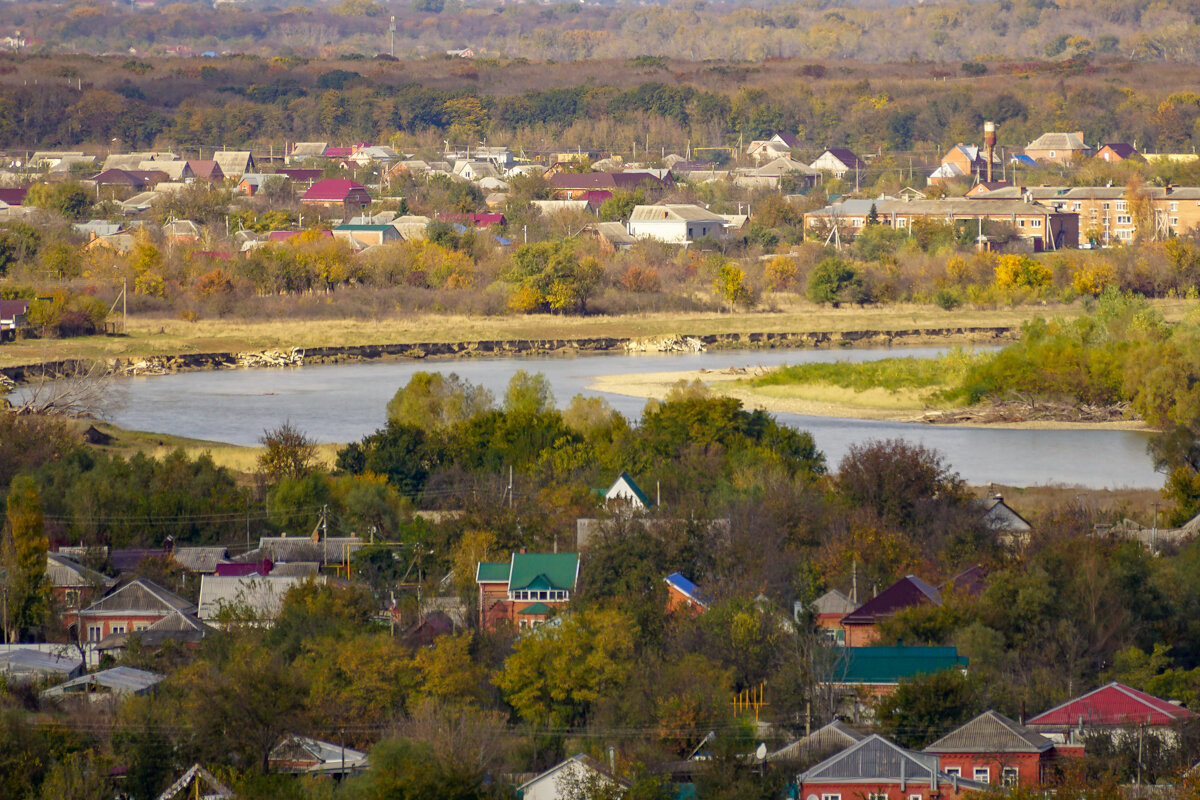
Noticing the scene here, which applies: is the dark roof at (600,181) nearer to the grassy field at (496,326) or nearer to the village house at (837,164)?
the village house at (837,164)

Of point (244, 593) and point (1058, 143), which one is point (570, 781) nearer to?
point (244, 593)

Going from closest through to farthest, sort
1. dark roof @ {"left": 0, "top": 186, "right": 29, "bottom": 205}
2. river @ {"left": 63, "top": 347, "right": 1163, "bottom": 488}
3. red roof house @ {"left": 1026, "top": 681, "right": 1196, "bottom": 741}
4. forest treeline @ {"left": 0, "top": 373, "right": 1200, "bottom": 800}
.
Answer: forest treeline @ {"left": 0, "top": 373, "right": 1200, "bottom": 800}, red roof house @ {"left": 1026, "top": 681, "right": 1196, "bottom": 741}, river @ {"left": 63, "top": 347, "right": 1163, "bottom": 488}, dark roof @ {"left": 0, "top": 186, "right": 29, "bottom": 205}

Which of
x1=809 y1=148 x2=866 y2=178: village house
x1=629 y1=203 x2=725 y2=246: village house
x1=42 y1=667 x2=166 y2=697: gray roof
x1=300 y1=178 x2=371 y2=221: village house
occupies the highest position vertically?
x1=809 y1=148 x2=866 y2=178: village house

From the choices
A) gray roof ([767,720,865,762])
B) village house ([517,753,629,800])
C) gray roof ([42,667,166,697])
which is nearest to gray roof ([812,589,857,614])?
gray roof ([767,720,865,762])

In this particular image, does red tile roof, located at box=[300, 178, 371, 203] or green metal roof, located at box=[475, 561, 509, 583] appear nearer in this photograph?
green metal roof, located at box=[475, 561, 509, 583]

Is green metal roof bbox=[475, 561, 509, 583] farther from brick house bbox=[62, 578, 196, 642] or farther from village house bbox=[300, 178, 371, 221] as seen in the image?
village house bbox=[300, 178, 371, 221]

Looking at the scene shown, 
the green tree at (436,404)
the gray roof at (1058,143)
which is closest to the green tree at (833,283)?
the green tree at (436,404)
